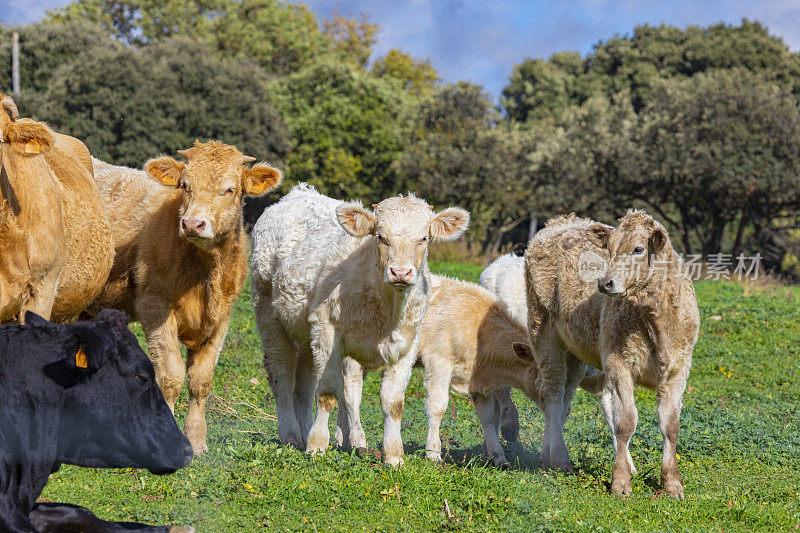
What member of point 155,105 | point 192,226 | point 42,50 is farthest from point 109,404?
point 42,50

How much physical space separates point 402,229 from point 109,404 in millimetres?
3296

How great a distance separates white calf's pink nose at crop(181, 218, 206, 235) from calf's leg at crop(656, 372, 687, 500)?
4.42m

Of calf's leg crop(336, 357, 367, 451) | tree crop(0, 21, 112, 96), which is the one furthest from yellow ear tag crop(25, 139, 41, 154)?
tree crop(0, 21, 112, 96)

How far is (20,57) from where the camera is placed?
42.8 meters

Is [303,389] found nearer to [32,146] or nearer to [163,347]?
[163,347]

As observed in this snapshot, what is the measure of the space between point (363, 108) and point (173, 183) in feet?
113

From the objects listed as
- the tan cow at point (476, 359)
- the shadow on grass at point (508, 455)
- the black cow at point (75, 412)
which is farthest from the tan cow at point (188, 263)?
the black cow at point (75, 412)

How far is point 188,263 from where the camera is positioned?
782 centimetres

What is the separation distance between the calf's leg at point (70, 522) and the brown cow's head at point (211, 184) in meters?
3.00

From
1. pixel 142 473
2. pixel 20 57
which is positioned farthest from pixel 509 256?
pixel 20 57

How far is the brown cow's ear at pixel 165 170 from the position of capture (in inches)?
310

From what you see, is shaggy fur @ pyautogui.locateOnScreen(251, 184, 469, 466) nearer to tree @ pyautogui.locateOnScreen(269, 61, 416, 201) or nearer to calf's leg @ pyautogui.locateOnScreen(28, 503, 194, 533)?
calf's leg @ pyautogui.locateOnScreen(28, 503, 194, 533)

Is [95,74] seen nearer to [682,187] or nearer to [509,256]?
[682,187]

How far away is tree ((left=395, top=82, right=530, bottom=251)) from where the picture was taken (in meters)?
37.2
